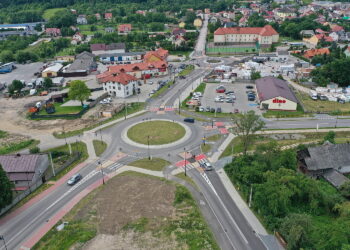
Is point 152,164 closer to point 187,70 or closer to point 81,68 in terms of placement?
point 187,70

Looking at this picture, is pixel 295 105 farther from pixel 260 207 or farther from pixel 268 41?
pixel 268 41

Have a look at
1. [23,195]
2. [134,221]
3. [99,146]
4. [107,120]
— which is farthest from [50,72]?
[134,221]

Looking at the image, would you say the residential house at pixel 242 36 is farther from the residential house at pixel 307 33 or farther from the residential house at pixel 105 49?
the residential house at pixel 105 49

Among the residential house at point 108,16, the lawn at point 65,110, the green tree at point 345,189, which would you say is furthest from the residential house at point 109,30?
the green tree at point 345,189

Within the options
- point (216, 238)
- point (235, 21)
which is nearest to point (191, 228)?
point (216, 238)

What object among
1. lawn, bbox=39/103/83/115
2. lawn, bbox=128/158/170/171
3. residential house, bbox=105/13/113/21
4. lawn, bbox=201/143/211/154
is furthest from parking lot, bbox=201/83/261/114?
residential house, bbox=105/13/113/21

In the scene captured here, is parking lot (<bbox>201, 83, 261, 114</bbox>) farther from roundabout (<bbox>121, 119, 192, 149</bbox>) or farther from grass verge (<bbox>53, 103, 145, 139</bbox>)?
grass verge (<bbox>53, 103, 145, 139</bbox>)

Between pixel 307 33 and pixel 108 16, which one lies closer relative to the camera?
pixel 307 33
